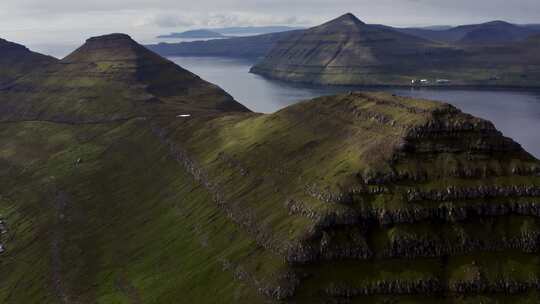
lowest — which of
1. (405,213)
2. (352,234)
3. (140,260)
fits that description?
(140,260)

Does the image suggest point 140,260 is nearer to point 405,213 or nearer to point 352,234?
point 352,234

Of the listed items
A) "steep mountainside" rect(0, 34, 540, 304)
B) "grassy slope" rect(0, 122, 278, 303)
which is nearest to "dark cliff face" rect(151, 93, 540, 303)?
"steep mountainside" rect(0, 34, 540, 304)

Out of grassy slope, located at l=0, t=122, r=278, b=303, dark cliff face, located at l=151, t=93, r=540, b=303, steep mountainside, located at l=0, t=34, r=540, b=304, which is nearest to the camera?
dark cliff face, located at l=151, t=93, r=540, b=303

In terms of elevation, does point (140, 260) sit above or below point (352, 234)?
below

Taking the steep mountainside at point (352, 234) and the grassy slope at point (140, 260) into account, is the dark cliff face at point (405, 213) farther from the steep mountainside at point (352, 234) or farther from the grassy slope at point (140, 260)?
the grassy slope at point (140, 260)

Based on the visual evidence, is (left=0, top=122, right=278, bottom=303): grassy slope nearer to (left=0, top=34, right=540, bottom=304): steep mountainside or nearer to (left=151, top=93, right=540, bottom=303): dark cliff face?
(left=0, top=34, right=540, bottom=304): steep mountainside

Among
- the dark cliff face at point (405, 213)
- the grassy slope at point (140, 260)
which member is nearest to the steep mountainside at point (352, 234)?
the dark cliff face at point (405, 213)

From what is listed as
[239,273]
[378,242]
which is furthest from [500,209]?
[239,273]

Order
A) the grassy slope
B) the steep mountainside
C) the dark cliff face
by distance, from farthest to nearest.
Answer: the grassy slope, the steep mountainside, the dark cliff face

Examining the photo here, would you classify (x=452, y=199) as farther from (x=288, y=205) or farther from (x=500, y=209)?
(x=288, y=205)

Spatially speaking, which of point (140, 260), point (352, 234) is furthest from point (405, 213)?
point (140, 260)

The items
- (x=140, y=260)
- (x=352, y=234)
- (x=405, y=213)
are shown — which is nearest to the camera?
(x=352, y=234)

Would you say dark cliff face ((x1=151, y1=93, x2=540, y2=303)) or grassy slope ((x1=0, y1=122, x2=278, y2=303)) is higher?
dark cliff face ((x1=151, y1=93, x2=540, y2=303))
